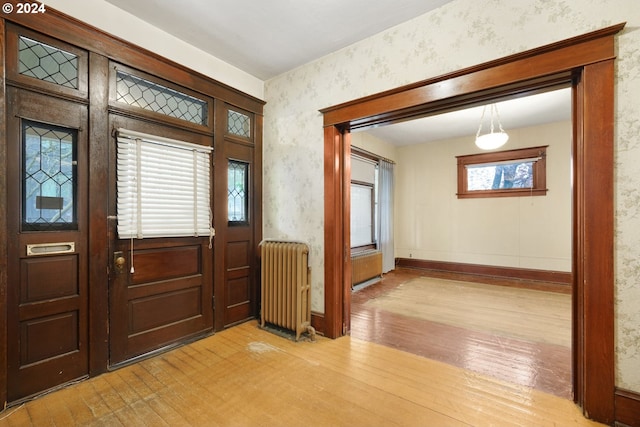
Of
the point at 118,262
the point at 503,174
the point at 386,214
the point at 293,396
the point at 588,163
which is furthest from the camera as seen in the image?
the point at 386,214

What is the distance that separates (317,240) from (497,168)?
492 cm

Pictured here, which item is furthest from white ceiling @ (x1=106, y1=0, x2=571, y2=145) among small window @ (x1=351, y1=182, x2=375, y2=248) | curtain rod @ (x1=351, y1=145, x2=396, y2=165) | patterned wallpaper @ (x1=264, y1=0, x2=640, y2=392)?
small window @ (x1=351, y1=182, x2=375, y2=248)

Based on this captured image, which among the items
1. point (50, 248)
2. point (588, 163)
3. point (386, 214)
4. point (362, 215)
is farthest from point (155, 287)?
point (386, 214)

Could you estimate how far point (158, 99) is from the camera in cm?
258

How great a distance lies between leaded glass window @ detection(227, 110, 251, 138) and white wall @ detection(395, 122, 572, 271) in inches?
187

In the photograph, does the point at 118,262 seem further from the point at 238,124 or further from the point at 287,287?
the point at 238,124

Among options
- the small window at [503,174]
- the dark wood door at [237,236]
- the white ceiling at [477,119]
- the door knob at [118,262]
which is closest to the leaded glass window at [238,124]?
the dark wood door at [237,236]

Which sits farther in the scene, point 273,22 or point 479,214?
point 479,214

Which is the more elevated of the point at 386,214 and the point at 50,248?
the point at 386,214

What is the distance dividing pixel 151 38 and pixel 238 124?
1112mm

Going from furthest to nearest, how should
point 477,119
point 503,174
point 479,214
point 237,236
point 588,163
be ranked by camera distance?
point 479,214
point 503,174
point 477,119
point 237,236
point 588,163

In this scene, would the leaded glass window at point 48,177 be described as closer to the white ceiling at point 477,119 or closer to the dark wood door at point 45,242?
the dark wood door at point 45,242

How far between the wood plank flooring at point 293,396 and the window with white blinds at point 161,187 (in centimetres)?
120

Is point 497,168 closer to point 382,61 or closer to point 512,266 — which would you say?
point 512,266
